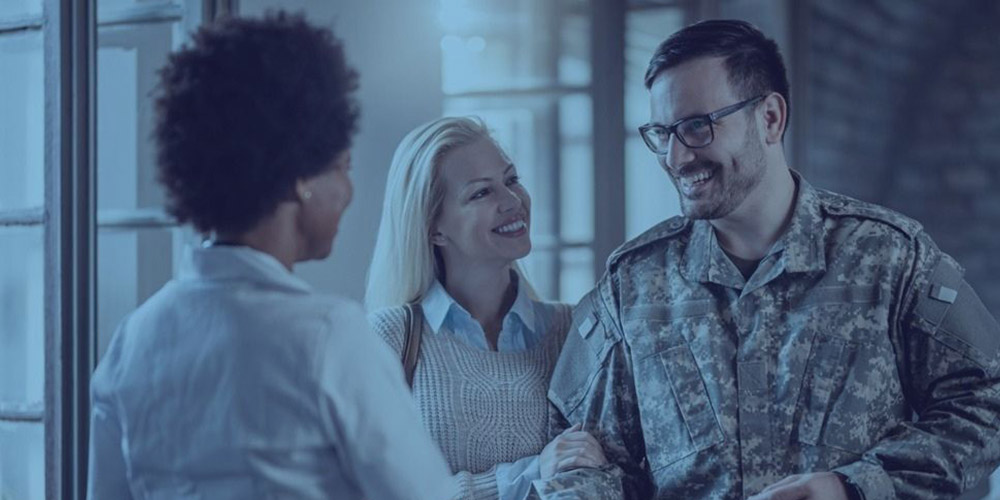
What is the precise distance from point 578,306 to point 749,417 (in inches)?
14.6

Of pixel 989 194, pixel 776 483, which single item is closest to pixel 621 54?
pixel 776 483

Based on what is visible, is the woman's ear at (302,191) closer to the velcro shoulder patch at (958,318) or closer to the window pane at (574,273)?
the velcro shoulder patch at (958,318)

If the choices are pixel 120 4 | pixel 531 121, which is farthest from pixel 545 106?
pixel 120 4

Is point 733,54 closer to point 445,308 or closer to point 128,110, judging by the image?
point 445,308

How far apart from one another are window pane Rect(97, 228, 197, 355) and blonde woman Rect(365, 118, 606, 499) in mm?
508

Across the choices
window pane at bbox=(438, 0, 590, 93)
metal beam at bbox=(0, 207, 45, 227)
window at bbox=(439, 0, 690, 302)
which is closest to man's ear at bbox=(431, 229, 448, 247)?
metal beam at bbox=(0, 207, 45, 227)

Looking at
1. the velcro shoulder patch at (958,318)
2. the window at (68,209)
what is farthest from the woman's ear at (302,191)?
the window at (68,209)

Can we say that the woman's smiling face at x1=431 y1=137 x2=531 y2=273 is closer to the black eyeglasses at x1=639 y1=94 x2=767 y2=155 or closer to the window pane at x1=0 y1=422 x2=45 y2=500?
the black eyeglasses at x1=639 y1=94 x2=767 y2=155

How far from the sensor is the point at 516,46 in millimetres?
3512

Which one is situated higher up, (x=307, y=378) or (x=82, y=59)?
(x=82, y=59)

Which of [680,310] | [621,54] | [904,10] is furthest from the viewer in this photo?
[904,10]

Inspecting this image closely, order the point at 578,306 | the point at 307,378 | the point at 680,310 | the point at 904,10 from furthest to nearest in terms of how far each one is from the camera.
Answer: the point at 904,10
the point at 578,306
the point at 680,310
the point at 307,378

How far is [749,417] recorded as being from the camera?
174 cm

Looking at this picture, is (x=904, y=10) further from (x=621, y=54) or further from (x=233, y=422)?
(x=233, y=422)
